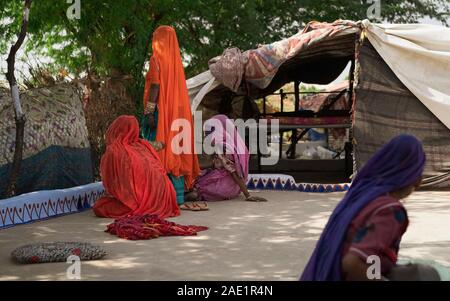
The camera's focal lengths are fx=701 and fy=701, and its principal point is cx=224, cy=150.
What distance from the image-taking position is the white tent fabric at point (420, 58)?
9.19 metres

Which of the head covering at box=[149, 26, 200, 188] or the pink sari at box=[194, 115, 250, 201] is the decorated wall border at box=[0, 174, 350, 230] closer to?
the head covering at box=[149, 26, 200, 188]

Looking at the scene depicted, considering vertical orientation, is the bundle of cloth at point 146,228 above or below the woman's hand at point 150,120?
below

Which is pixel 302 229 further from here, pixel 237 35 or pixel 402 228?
pixel 237 35

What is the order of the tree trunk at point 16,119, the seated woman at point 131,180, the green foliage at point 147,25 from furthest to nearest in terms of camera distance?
1. the green foliage at point 147,25
2. the seated woman at point 131,180
3. the tree trunk at point 16,119

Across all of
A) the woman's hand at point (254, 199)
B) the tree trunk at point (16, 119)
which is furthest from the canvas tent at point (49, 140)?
the woman's hand at point (254, 199)

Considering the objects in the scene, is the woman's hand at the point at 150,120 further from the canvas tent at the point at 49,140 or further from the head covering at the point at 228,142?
the canvas tent at the point at 49,140

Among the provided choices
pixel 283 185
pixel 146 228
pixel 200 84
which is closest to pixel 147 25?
pixel 200 84

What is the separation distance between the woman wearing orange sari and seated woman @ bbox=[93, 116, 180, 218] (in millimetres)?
569

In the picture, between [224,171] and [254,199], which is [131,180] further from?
[254,199]

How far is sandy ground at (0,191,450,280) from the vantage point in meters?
4.75

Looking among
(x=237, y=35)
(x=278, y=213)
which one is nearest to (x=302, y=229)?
(x=278, y=213)

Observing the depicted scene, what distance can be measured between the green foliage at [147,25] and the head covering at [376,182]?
28.4 ft

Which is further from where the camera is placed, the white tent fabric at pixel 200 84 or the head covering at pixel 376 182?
the white tent fabric at pixel 200 84

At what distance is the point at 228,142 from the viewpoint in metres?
8.46
